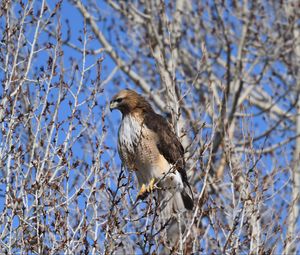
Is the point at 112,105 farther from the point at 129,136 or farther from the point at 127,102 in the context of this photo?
the point at 129,136

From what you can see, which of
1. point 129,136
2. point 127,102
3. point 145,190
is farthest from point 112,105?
point 145,190

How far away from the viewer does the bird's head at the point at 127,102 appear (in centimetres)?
734

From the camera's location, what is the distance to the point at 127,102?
7391 mm

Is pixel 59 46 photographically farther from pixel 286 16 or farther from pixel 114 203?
pixel 286 16

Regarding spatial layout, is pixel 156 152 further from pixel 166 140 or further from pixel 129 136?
pixel 129 136

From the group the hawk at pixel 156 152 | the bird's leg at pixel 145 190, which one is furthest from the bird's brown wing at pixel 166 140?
the bird's leg at pixel 145 190

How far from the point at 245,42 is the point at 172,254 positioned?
7.18m

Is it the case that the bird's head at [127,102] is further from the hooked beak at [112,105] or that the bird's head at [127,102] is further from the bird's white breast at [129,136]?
the bird's white breast at [129,136]

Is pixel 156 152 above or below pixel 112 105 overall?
below

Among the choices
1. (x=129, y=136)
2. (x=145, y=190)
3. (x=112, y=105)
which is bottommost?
(x=145, y=190)

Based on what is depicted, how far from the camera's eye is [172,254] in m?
5.36

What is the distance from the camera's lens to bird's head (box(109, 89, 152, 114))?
7342mm

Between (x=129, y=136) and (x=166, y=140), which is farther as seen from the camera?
(x=166, y=140)

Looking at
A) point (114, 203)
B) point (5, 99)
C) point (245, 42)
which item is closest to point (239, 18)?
point (245, 42)
